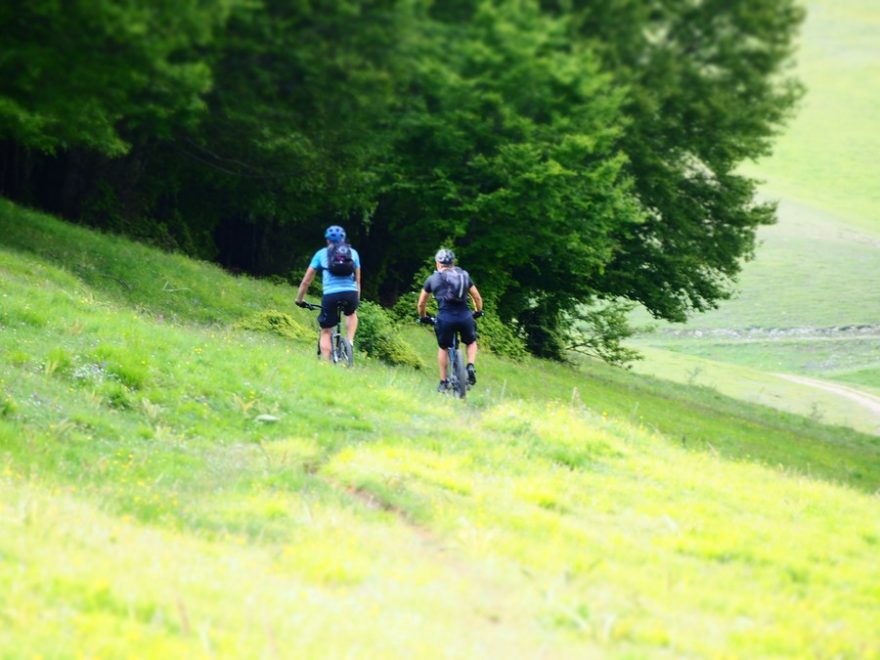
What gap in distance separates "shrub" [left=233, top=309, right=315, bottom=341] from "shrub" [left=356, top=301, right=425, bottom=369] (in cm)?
123

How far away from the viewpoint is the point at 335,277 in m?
19.6

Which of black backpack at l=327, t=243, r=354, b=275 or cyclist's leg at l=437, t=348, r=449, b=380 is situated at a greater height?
black backpack at l=327, t=243, r=354, b=275

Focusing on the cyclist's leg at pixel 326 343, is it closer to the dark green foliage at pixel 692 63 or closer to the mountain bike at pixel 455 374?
the mountain bike at pixel 455 374

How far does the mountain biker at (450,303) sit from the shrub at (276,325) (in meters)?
6.42

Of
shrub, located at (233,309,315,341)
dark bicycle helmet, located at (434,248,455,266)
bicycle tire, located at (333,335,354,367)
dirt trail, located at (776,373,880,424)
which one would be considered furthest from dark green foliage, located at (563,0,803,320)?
dirt trail, located at (776,373,880,424)

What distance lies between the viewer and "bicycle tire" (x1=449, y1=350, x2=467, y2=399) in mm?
19594

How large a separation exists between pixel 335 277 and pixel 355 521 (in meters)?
10.2

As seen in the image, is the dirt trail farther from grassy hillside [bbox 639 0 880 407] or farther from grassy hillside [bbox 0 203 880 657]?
grassy hillside [bbox 0 203 880 657]

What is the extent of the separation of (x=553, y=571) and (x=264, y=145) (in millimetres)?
5765

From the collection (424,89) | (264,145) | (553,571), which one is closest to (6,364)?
(264,145)

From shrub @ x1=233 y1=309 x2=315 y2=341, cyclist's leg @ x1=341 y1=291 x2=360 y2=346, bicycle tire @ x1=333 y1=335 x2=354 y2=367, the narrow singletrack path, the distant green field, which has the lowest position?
the narrow singletrack path

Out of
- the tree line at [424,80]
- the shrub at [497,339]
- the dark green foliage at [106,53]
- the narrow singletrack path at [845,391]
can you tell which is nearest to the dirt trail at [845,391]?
the narrow singletrack path at [845,391]

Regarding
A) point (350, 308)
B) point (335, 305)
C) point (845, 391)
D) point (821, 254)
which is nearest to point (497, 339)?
point (350, 308)

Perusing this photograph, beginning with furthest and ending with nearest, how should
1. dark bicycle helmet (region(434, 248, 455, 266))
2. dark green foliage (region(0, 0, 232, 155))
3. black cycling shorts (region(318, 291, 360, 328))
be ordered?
1. black cycling shorts (region(318, 291, 360, 328))
2. dark bicycle helmet (region(434, 248, 455, 266))
3. dark green foliage (region(0, 0, 232, 155))
